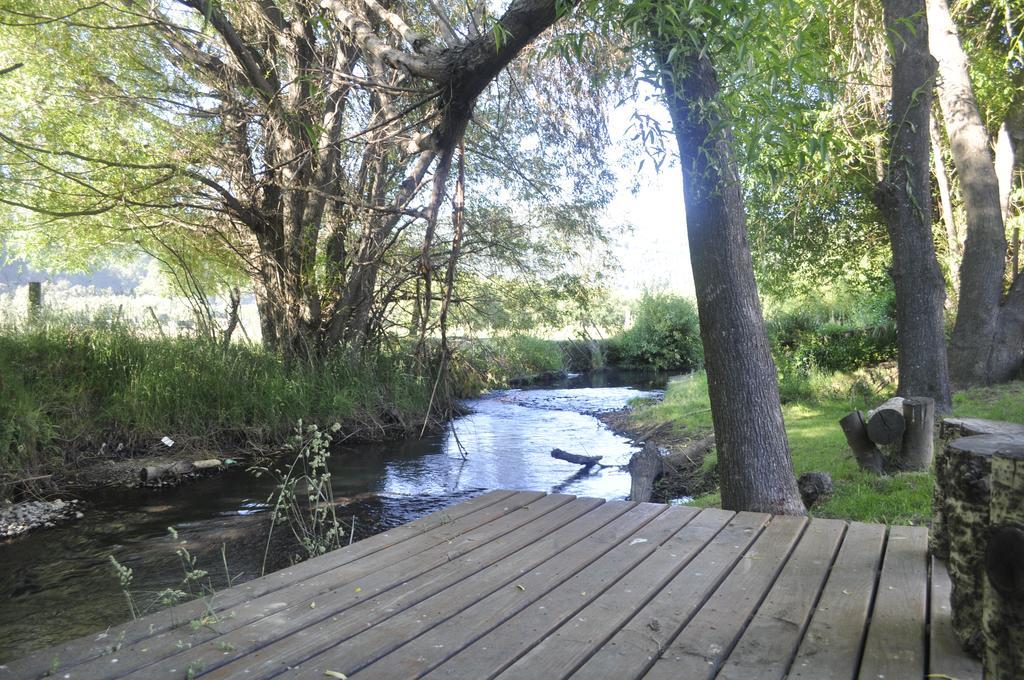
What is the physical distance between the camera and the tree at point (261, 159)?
8.16m

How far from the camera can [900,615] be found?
94.3 inches

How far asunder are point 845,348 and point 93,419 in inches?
458

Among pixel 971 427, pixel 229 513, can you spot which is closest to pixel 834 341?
pixel 971 427

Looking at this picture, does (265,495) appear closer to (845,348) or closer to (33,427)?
(33,427)

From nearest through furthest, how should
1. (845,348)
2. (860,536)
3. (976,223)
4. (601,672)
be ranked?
(601,672)
(860,536)
(976,223)
(845,348)

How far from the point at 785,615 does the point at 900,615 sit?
395 millimetres

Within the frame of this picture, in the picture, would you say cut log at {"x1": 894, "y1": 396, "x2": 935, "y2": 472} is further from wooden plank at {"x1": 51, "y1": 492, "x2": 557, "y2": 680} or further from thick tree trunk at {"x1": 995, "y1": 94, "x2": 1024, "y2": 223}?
thick tree trunk at {"x1": 995, "y1": 94, "x2": 1024, "y2": 223}

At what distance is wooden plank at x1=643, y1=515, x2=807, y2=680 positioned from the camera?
2.09 m

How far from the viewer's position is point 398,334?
12898 mm

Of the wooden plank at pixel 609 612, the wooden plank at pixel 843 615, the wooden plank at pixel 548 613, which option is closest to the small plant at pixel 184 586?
the wooden plank at pixel 548 613

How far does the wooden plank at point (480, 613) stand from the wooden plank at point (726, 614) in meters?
0.49

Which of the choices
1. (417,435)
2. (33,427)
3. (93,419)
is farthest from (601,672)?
(417,435)

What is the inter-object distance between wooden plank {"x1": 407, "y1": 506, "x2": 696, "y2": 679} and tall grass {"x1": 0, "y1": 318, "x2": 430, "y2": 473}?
7.29 m

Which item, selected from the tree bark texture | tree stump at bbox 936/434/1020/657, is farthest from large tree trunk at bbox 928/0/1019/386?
tree stump at bbox 936/434/1020/657
